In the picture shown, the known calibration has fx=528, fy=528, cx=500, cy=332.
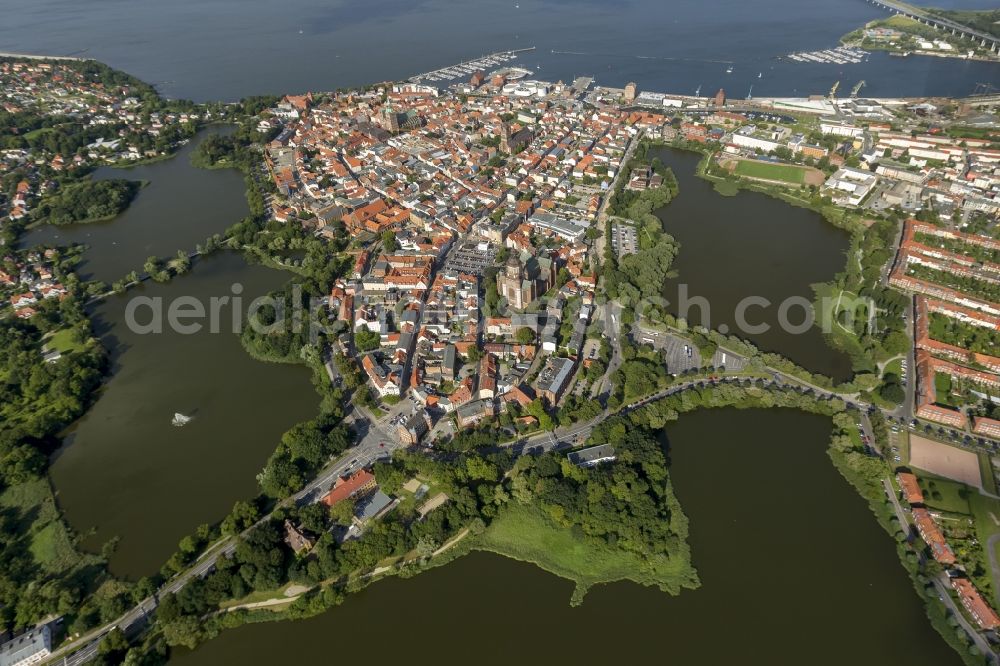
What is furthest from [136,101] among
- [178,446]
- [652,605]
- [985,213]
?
[985,213]

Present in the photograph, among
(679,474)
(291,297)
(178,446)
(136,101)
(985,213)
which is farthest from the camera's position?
(136,101)

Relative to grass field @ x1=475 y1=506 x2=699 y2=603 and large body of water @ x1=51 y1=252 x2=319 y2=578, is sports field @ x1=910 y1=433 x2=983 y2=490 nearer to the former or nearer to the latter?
grass field @ x1=475 y1=506 x2=699 y2=603

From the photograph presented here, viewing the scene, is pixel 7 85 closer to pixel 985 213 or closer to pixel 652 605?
pixel 652 605

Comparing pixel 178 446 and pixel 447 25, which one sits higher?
pixel 447 25

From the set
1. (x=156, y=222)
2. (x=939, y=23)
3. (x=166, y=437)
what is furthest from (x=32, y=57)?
(x=939, y=23)

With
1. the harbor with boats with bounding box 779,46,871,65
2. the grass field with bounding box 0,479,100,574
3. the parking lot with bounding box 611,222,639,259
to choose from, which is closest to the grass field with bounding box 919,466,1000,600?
the parking lot with bounding box 611,222,639,259

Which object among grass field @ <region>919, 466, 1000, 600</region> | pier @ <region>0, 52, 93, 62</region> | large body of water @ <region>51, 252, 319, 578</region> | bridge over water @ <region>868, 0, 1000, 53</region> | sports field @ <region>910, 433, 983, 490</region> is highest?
bridge over water @ <region>868, 0, 1000, 53</region>

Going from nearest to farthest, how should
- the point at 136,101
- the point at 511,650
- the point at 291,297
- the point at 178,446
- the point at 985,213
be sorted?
1. the point at 511,650
2. the point at 178,446
3. the point at 291,297
4. the point at 985,213
5. the point at 136,101

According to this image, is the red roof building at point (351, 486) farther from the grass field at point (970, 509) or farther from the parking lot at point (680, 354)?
the grass field at point (970, 509)
